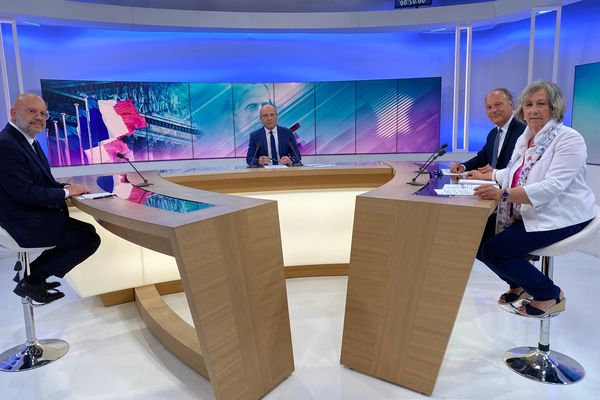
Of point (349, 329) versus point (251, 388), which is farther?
point (349, 329)

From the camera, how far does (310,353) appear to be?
8.32 ft

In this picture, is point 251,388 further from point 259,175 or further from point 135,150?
point 135,150

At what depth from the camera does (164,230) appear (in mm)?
1688

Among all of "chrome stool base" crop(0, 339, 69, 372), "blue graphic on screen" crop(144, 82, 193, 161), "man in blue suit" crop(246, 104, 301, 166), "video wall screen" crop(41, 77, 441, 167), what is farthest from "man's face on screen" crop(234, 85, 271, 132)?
"chrome stool base" crop(0, 339, 69, 372)

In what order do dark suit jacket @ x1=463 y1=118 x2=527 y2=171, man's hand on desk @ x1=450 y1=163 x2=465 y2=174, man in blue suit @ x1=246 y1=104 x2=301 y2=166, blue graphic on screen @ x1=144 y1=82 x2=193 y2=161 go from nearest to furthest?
dark suit jacket @ x1=463 y1=118 x2=527 y2=171 → man's hand on desk @ x1=450 y1=163 x2=465 y2=174 → man in blue suit @ x1=246 y1=104 x2=301 y2=166 → blue graphic on screen @ x1=144 y1=82 x2=193 y2=161

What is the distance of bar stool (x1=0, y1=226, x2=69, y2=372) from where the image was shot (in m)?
2.46

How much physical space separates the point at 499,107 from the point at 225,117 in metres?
3.72

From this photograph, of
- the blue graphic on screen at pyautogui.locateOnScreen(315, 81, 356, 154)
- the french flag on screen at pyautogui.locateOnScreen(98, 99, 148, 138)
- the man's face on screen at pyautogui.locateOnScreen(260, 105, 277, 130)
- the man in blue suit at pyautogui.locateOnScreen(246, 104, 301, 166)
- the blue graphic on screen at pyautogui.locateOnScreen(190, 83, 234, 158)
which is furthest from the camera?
the blue graphic on screen at pyautogui.locateOnScreen(315, 81, 356, 154)

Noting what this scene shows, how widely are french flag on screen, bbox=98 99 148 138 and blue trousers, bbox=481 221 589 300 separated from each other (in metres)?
4.52

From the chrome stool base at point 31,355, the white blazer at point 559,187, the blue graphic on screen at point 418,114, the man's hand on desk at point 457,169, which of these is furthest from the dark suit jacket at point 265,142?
the white blazer at point 559,187

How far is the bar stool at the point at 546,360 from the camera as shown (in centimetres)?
211

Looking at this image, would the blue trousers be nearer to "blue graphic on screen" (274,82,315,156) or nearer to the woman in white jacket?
the woman in white jacket

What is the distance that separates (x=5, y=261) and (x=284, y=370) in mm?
3722

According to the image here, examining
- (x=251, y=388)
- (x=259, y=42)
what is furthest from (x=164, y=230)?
(x=259, y=42)
